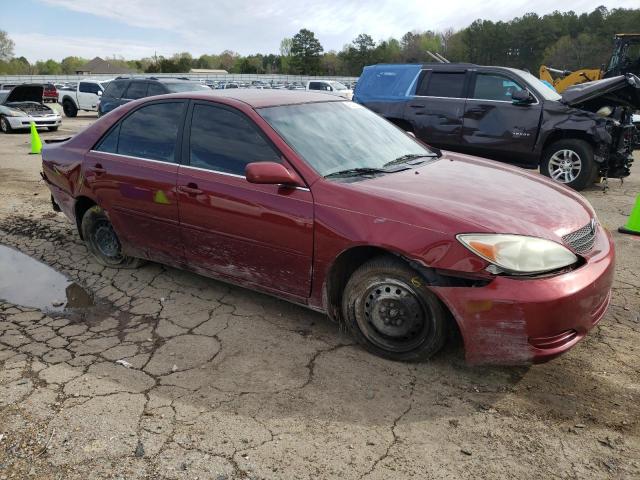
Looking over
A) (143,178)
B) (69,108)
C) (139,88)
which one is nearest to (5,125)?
(139,88)

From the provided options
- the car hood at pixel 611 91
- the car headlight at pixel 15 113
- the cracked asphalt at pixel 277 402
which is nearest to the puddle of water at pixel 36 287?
the cracked asphalt at pixel 277 402

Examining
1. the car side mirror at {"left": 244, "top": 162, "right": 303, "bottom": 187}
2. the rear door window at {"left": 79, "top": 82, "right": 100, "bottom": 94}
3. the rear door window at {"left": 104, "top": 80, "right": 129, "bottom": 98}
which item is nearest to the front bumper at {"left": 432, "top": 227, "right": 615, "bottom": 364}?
the car side mirror at {"left": 244, "top": 162, "right": 303, "bottom": 187}

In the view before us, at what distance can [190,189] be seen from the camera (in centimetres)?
357

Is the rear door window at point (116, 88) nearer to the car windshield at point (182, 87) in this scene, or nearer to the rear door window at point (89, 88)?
the car windshield at point (182, 87)

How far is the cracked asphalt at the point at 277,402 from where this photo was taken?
2.22 m

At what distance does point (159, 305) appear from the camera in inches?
152

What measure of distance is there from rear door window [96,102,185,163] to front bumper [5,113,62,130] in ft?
47.1

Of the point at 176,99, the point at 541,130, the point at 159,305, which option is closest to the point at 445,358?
the point at 159,305

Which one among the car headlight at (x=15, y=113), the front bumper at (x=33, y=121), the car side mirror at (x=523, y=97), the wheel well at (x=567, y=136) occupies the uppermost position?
the car side mirror at (x=523, y=97)

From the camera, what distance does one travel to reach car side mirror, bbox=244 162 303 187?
3002 millimetres

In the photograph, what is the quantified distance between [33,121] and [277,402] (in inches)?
663

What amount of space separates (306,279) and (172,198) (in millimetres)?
1276

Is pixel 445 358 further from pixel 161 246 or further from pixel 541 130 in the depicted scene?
pixel 541 130

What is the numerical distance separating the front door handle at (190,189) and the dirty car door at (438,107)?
5.98 m
